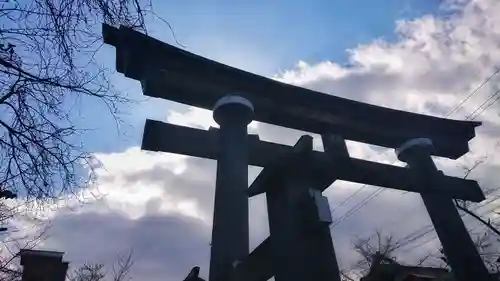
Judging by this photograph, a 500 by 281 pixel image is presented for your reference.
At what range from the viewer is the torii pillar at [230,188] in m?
3.40

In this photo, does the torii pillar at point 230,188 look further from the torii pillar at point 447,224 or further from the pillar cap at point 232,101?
the torii pillar at point 447,224

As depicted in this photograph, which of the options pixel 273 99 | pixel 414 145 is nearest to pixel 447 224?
pixel 414 145

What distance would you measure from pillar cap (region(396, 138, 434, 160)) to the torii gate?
0.02m

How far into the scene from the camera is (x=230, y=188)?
3.80m

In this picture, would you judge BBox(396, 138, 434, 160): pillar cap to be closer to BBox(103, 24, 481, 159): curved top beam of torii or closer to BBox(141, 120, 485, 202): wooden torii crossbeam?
BBox(103, 24, 481, 159): curved top beam of torii

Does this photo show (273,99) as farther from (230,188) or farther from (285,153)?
(285,153)

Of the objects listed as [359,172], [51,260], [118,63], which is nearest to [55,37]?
[118,63]

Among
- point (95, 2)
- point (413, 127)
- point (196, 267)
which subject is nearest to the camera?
point (95, 2)

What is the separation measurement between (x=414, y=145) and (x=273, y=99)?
89.0 inches

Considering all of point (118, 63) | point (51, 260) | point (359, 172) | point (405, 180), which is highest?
point (51, 260)

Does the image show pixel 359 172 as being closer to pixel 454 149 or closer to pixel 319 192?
pixel 319 192

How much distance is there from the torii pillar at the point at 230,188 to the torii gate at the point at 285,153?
0.4 inches

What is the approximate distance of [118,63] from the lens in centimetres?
443

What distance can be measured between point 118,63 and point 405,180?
3927 mm
